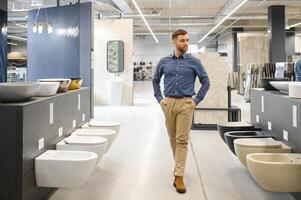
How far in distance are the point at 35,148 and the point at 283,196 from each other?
241 centimetres

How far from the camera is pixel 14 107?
2.63 metres

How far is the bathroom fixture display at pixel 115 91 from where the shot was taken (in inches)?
447

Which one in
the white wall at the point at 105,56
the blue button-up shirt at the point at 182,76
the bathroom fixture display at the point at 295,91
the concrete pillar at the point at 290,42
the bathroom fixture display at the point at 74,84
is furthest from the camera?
the concrete pillar at the point at 290,42

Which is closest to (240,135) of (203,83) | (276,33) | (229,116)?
(203,83)

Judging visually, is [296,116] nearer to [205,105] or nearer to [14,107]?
[14,107]

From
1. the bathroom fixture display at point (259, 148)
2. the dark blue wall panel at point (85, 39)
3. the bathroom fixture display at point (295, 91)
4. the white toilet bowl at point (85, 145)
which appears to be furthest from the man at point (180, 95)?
the dark blue wall panel at point (85, 39)

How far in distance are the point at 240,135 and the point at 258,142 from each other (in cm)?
58

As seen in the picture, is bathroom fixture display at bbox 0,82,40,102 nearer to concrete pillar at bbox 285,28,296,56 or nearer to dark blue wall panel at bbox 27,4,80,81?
dark blue wall panel at bbox 27,4,80,81

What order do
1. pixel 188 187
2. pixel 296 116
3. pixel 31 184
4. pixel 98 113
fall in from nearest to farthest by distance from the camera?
pixel 31 184 < pixel 296 116 < pixel 188 187 < pixel 98 113

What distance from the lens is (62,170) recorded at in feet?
9.25

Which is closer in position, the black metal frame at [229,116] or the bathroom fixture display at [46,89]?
the bathroom fixture display at [46,89]

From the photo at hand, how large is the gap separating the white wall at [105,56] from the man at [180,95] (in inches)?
316

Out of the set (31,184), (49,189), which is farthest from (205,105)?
(31,184)

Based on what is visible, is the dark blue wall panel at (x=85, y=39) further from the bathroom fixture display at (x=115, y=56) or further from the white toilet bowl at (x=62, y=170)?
the white toilet bowl at (x=62, y=170)
